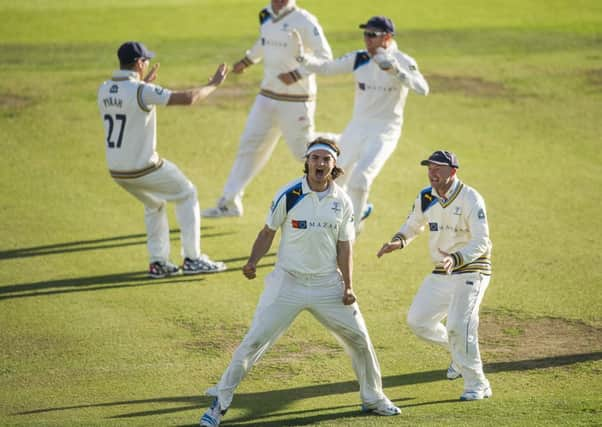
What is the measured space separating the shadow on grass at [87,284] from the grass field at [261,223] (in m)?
0.04

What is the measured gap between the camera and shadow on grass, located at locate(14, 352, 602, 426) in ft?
30.1

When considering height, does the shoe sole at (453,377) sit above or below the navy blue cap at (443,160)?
below

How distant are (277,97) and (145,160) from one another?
3018 millimetres

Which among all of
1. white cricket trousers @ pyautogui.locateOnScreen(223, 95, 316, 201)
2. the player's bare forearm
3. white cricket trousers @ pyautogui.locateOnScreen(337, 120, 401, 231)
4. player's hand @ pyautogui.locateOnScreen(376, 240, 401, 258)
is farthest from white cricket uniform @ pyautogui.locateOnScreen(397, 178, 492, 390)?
white cricket trousers @ pyautogui.locateOnScreen(223, 95, 316, 201)

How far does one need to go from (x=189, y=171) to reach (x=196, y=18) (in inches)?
363

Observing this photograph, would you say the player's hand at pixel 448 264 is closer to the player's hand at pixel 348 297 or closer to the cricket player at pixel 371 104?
the player's hand at pixel 348 297

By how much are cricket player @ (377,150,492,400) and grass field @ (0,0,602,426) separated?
1.40 ft

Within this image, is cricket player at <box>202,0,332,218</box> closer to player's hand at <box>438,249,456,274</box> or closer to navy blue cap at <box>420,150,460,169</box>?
navy blue cap at <box>420,150,460,169</box>

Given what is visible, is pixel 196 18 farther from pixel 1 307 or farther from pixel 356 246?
pixel 1 307

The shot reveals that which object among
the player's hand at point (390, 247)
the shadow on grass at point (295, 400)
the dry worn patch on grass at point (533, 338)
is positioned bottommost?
the shadow on grass at point (295, 400)

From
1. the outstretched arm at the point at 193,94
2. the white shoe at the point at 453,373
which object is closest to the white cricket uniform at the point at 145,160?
the outstretched arm at the point at 193,94

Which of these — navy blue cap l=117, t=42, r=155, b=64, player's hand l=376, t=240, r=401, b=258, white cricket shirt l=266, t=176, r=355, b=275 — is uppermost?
navy blue cap l=117, t=42, r=155, b=64

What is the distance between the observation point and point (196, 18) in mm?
25578

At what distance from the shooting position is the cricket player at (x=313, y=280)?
885 cm
